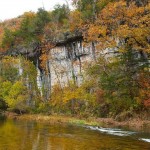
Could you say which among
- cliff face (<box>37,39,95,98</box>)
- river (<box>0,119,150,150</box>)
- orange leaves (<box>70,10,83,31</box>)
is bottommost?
river (<box>0,119,150,150</box>)

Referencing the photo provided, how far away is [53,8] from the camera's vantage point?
205ft

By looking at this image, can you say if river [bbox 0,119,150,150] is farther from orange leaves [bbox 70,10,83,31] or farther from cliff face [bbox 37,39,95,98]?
orange leaves [bbox 70,10,83,31]

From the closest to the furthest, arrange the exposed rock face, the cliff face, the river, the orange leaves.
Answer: the river
the orange leaves
the exposed rock face
the cliff face

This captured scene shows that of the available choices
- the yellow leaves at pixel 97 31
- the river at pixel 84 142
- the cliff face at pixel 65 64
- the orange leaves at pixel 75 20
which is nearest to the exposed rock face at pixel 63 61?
the cliff face at pixel 65 64

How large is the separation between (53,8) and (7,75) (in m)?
14.6

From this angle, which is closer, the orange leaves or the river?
the river

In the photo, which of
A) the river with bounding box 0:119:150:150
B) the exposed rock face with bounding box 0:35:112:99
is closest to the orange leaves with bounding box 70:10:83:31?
the exposed rock face with bounding box 0:35:112:99

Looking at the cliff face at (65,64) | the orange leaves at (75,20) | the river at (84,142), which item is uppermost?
the orange leaves at (75,20)

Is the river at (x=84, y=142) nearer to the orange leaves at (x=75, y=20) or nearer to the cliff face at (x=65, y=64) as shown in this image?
the cliff face at (x=65, y=64)

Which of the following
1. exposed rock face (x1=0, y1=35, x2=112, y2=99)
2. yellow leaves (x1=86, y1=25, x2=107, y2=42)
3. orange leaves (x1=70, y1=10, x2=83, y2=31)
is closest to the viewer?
yellow leaves (x1=86, y1=25, x2=107, y2=42)

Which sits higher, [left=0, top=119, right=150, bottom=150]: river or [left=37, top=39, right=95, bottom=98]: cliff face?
[left=37, top=39, right=95, bottom=98]: cliff face

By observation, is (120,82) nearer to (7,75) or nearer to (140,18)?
(140,18)

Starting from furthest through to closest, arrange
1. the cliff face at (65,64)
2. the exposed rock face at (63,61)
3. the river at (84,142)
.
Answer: the cliff face at (65,64)
the exposed rock face at (63,61)
the river at (84,142)

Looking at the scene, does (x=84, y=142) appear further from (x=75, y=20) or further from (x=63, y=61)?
(x=63, y=61)
